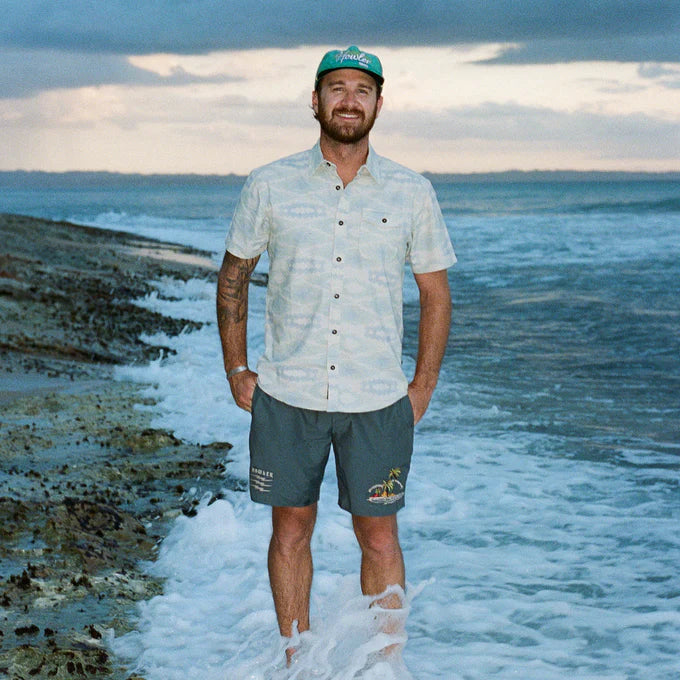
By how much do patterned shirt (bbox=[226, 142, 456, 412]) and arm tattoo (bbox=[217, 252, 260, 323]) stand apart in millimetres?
172

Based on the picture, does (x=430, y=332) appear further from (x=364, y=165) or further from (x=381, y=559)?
(x=381, y=559)

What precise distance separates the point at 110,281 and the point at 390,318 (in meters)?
17.1

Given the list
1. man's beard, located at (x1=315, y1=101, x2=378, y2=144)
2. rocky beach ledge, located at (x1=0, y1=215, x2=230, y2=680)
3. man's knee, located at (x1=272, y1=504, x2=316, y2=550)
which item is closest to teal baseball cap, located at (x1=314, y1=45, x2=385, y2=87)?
man's beard, located at (x1=315, y1=101, x2=378, y2=144)

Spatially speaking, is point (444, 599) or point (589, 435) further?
point (589, 435)

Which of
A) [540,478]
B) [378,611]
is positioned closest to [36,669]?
[378,611]

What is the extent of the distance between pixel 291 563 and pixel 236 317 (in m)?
1.08

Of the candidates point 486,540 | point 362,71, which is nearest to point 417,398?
point 362,71

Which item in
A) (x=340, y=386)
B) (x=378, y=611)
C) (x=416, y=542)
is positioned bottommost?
(x=416, y=542)

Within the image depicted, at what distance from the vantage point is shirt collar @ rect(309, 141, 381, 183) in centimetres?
361

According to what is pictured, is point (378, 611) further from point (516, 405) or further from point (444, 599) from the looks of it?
point (516, 405)

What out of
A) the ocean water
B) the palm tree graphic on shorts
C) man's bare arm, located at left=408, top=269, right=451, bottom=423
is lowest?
the ocean water

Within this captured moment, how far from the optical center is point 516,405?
10.2m

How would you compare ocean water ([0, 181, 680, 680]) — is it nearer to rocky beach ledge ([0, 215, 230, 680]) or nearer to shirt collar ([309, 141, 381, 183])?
rocky beach ledge ([0, 215, 230, 680])

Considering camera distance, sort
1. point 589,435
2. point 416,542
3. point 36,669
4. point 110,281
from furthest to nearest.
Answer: point 110,281
point 589,435
point 416,542
point 36,669
